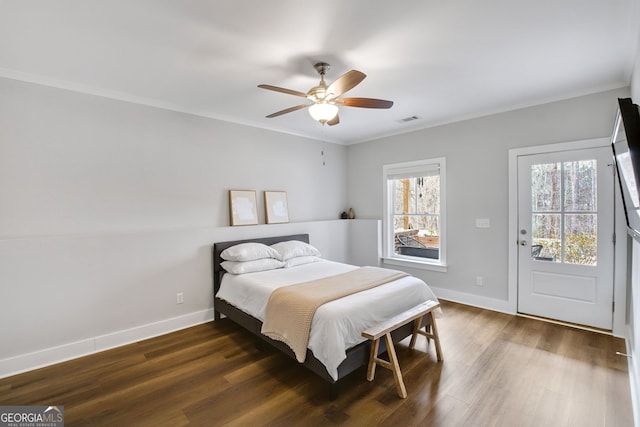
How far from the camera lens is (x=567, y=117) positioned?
3340 millimetres

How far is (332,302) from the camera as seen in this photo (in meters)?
2.41

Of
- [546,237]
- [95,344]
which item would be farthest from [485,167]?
A: [95,344]

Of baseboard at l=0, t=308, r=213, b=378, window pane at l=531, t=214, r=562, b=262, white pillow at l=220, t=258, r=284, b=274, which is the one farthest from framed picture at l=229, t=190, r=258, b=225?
window pane at l=531, t=214, r=562, b=262

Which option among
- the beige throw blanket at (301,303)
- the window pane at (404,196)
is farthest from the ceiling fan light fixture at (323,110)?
the window pane at (404,196)

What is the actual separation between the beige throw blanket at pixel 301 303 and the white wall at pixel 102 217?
1.46 meters

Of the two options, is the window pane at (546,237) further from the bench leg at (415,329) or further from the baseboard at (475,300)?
the bench leg at (415,329)

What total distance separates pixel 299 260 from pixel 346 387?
1.80 metres

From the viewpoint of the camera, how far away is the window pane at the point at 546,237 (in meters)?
3.44

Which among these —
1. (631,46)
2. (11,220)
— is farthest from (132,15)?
(631,46)

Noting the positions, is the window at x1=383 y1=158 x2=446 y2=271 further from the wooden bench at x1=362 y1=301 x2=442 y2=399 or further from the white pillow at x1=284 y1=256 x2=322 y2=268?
the wooden bench at x1=362 y1=301 x2=442 y2=399

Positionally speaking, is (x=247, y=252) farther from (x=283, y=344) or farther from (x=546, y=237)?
(x=546, y=237)

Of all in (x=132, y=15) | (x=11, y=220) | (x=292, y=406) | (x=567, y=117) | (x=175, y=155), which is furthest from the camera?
(x=175, y=155)

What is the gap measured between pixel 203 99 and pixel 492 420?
12.7 feet

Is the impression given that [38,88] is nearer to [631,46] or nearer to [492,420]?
[492,420]
